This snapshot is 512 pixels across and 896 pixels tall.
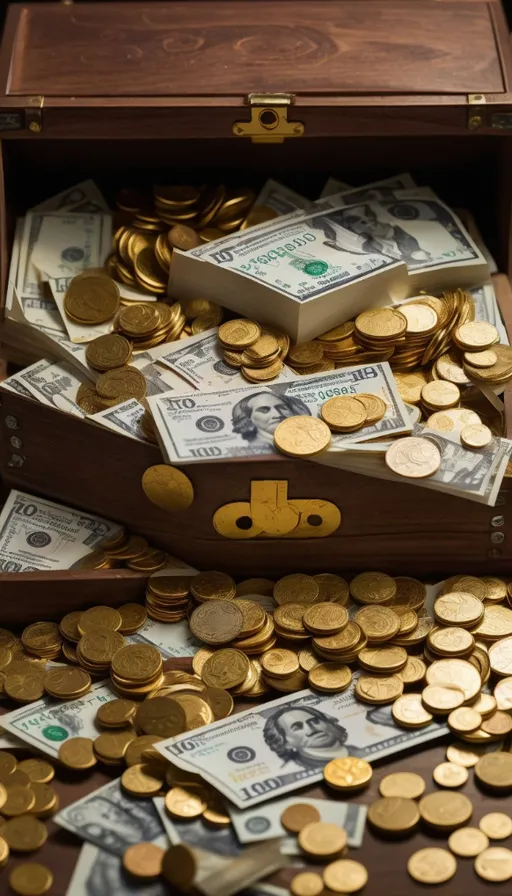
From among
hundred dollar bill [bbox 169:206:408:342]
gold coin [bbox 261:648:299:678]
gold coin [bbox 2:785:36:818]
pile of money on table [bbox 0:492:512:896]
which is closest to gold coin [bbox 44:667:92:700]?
pile of money on table [bbox 0:492:512:896]

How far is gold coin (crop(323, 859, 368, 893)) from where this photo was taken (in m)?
2.03

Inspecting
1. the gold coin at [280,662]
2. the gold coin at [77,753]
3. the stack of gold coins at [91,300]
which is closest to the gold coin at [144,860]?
the gold coin at [77,753]

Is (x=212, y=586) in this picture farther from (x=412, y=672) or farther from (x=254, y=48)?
(x=254, y=48)

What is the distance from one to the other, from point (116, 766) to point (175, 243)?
125 cm

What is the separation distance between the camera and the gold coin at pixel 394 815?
2.11 metres

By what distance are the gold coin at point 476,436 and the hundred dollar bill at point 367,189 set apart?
0.79 meters

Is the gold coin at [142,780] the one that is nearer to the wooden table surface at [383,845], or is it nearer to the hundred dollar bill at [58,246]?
the wooden table surface at [383,845]

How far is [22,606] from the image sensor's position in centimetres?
257

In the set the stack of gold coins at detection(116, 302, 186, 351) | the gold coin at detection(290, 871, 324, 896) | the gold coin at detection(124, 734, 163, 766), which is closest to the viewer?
the gold coin at detection(290, 871, 324, 896)

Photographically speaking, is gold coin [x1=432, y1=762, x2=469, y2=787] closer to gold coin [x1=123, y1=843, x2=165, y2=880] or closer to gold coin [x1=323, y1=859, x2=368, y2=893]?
gold coin [x1=323, y1=859, x2=368, y2=893]

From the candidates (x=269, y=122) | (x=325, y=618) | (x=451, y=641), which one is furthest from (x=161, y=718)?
(x=269, y=122)

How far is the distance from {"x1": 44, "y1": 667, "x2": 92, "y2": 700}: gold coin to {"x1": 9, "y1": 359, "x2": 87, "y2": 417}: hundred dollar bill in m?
0.54

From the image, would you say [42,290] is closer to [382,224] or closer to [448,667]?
[382,224]

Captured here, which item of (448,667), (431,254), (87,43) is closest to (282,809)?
(448,667)
